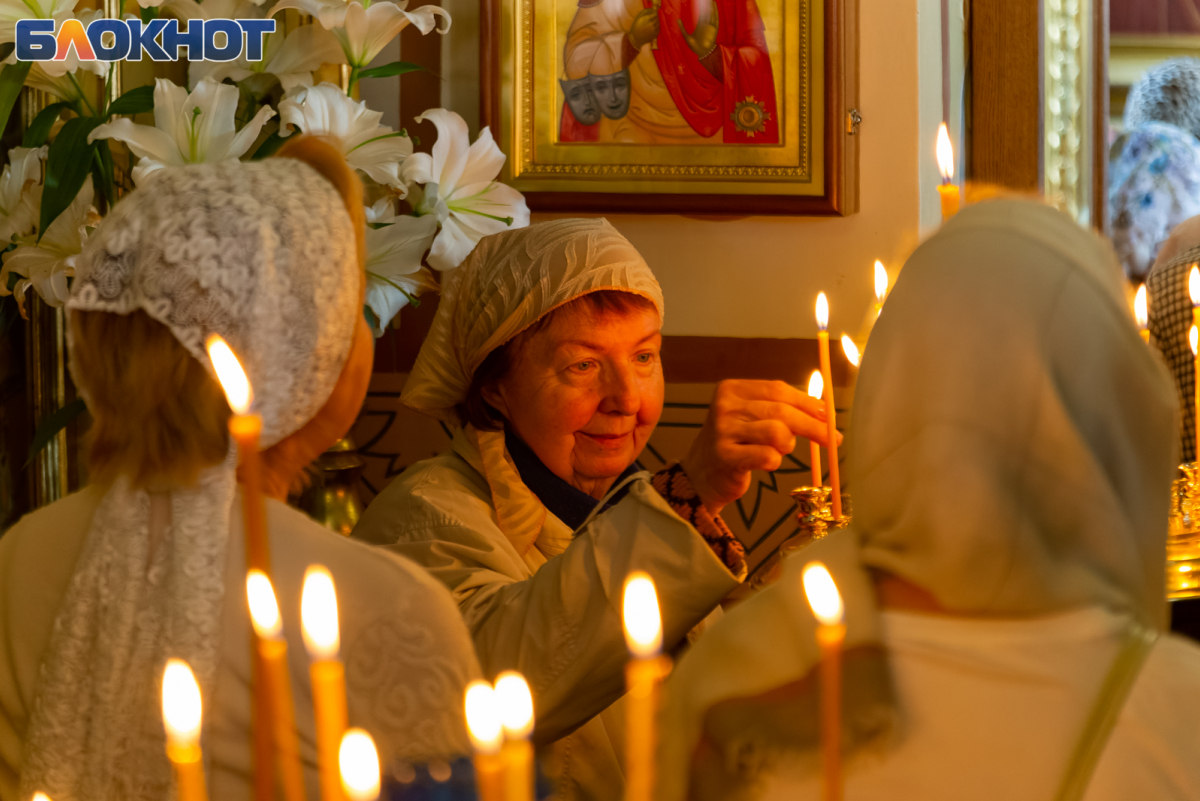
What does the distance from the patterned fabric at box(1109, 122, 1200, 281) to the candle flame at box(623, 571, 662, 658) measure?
2.33 meters

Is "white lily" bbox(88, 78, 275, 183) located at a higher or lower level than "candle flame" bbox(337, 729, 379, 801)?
higher

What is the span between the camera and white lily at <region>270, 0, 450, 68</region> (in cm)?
160

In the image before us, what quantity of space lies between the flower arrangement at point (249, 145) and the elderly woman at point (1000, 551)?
103cm

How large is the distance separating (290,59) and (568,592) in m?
1.00

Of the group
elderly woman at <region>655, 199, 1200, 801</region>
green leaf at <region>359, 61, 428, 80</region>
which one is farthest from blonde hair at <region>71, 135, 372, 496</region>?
green leaf at <region>359, 61, 428, 80</region>

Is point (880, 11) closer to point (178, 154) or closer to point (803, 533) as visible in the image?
point (803, 533)

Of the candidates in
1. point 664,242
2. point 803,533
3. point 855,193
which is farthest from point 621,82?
point 803,533

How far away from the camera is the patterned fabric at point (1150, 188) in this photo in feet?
7.93

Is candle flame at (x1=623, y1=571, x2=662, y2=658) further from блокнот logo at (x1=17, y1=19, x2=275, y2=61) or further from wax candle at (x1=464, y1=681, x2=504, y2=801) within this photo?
блокнот logo at (x1=17, y1=19, x2=275, y2=61)

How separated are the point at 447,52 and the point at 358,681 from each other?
64.9 inches

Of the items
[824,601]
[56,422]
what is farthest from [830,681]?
[56,422]

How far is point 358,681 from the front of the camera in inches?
36.2

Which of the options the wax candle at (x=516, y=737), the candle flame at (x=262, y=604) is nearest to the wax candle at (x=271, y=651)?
the candle flame at (x=262, y=604)

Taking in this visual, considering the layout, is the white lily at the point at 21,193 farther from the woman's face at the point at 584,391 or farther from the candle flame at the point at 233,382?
the candle flame at the point at 233,382
